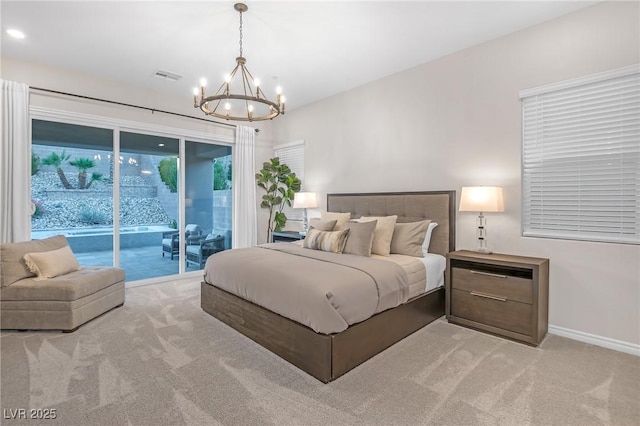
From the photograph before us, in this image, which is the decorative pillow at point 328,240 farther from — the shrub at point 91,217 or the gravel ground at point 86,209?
the shrub at point 91,217

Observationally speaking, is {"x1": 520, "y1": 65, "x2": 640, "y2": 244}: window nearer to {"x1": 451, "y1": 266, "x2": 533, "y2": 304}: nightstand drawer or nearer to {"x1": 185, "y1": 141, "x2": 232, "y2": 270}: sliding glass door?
{"x1": 451, "y1": 266, "x2": 533, "y2": 304}: nightstand drawer

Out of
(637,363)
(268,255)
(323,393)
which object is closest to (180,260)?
(268,255)

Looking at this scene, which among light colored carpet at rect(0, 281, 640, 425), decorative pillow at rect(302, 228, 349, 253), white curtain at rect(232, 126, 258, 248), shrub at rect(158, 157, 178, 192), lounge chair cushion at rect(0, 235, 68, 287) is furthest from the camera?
white curtain at rect(232, 126, 258, 248)

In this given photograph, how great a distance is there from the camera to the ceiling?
2838mm

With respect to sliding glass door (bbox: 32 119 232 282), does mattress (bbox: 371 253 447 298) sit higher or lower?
lower

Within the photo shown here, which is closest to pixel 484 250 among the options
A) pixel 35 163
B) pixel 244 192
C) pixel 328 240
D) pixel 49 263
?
pixel 328 240

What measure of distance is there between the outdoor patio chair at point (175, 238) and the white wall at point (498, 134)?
2.70 m

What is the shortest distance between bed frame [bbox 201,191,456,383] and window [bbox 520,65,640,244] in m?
0.88

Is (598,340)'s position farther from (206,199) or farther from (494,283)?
(206,199)

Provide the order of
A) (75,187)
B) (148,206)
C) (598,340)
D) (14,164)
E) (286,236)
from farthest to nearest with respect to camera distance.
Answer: (286,236), (148,206), (75,187), (14,164), (598,340)

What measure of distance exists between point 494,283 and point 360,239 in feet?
4.42

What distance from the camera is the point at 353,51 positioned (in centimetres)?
365

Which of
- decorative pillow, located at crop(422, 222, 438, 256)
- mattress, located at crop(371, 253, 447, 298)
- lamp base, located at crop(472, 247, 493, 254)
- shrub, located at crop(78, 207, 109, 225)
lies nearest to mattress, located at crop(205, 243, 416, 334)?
mattress, located at crop(371, 253, 447, 298)

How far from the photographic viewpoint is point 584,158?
113 inches
